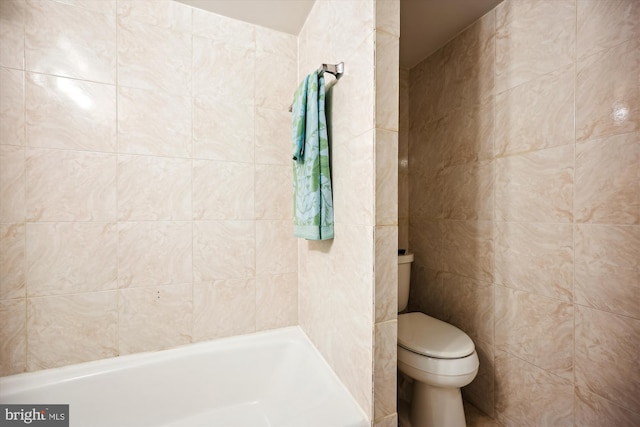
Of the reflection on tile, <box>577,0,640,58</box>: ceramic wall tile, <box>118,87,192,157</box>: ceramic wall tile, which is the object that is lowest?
the reflection on tile

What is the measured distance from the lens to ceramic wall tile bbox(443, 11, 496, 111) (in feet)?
4.65

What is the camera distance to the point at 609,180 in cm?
99

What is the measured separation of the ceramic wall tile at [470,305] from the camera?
1.42 metres

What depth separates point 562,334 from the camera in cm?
113

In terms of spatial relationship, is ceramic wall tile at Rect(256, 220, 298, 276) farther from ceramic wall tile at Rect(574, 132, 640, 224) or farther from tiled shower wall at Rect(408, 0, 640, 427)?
ceramic wall tile at Rect(574, 132, 640, 224)

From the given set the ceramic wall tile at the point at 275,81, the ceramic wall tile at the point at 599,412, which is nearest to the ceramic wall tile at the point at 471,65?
the ceramic wall tile at the point at 275,81

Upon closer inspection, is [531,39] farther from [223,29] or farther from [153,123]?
[153,123]

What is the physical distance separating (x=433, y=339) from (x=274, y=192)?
3.55 feet

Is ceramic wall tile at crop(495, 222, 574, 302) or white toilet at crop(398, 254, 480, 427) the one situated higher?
ceramic wall tile at crop(495, 222, 574, 302)

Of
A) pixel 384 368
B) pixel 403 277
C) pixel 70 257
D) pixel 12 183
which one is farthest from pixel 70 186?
pixel 403 277

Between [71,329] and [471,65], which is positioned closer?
[71,329]

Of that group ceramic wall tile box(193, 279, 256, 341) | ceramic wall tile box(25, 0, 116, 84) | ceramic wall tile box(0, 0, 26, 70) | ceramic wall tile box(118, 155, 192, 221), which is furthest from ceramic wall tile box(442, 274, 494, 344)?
ceramic wall tile box(0, 0, 26, 70)

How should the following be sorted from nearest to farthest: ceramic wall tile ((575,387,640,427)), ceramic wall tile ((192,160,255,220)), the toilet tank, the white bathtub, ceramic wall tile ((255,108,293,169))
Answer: ceramic wall tile ((575,387,640,427)) < the white bathtub < ceramic wall tile ((192,160,255,220)) < ceramic wall tile ((255,108,293,169)) < the toilet tank

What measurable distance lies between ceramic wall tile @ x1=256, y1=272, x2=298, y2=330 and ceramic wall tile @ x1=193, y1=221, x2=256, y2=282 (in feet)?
0.38
